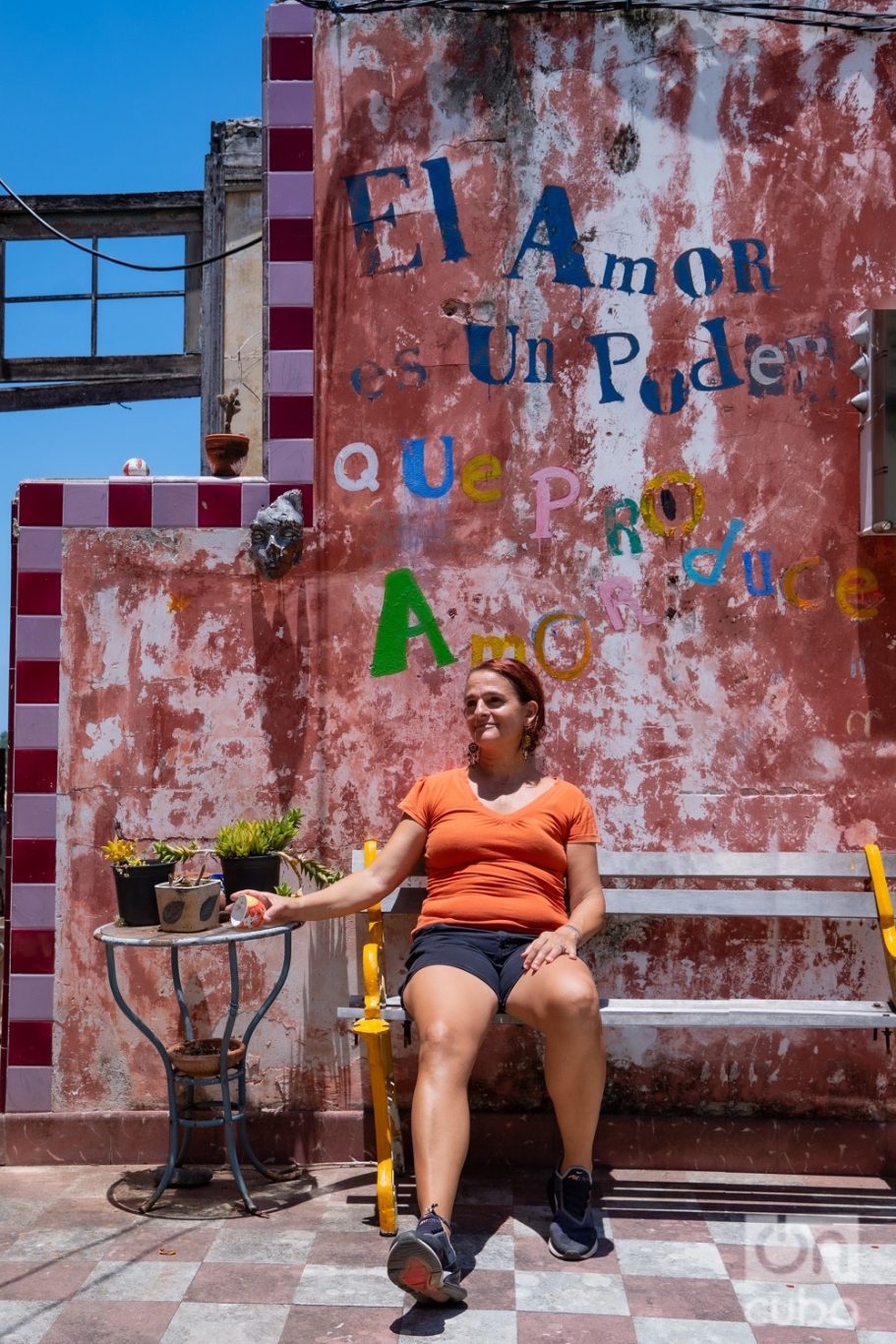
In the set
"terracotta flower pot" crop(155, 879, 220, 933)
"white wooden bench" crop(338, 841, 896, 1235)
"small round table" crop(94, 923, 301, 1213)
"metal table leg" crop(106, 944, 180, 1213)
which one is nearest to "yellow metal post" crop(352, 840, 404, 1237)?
"white wooden bench" crop(338, 841, 896, 1235)

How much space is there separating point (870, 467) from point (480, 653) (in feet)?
4.28

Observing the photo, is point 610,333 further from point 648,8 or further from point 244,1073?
point 244,1073

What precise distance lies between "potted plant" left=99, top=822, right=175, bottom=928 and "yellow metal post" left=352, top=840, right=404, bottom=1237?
2.03 feet

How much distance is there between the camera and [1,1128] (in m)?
4.08

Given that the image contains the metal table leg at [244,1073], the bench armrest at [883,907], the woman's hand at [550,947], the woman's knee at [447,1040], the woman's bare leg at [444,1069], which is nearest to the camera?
the woman's bare leg at [444,1069]

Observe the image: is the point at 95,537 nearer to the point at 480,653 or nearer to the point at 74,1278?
the point at 480,653

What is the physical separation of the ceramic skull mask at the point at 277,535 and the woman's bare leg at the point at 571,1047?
60.0 inches

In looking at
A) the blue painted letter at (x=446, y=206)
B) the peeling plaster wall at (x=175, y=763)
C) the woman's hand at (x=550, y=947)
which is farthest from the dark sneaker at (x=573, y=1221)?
the blue painted letter at (x=446, y=206)

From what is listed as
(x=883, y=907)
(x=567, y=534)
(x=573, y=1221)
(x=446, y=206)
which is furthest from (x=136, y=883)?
(x=446, y=206)

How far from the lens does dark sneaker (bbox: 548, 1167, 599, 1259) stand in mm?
3305

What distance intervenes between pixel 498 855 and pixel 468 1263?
1055 millimetres

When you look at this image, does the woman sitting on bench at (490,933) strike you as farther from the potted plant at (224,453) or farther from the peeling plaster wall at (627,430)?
the potted plant at (224,453)

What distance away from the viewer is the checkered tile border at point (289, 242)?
4.21 meters

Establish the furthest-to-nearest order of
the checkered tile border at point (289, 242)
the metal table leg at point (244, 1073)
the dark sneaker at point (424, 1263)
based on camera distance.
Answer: the checkered tile border at point (289, 242), the metal table leg at point (244, 1073), the dark sneaker at point (424, 1263)
